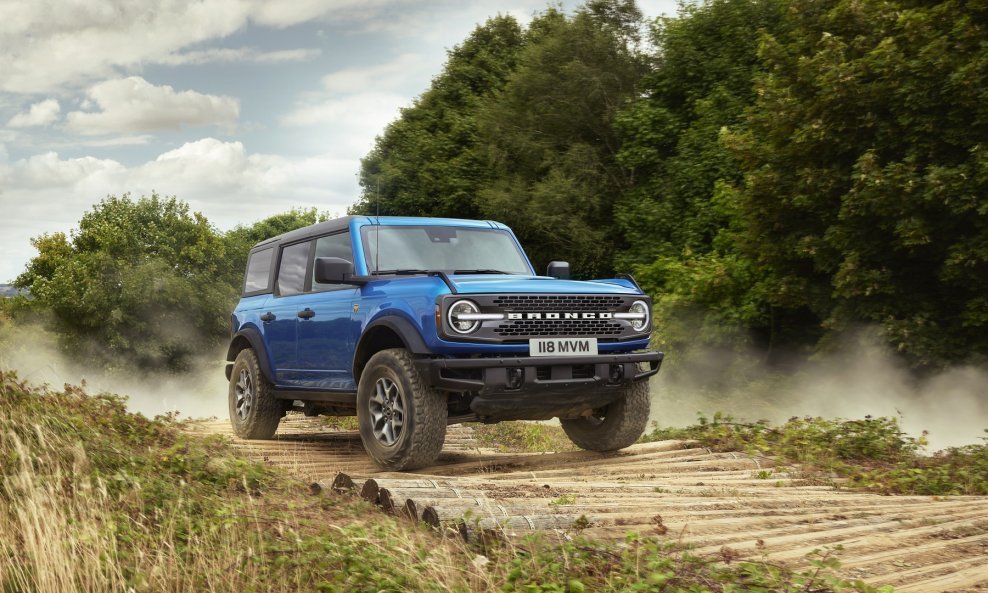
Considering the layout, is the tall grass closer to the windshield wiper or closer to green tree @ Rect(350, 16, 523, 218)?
the windshield wiper

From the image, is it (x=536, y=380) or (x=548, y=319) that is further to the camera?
(x=548, y=319)

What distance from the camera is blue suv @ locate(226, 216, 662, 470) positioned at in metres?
7.36

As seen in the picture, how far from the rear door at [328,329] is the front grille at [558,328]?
1.48 m

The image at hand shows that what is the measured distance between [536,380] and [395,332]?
1.18 m

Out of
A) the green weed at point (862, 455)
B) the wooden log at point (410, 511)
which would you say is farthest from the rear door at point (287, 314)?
the wooden log at point (410, 511)

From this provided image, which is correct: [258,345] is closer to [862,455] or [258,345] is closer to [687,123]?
[862,455]

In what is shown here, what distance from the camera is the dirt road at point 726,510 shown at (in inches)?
194

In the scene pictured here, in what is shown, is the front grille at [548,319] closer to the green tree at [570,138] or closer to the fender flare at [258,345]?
the fender flare at [258,345]

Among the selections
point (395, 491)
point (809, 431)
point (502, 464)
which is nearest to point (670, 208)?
point (809, 431)

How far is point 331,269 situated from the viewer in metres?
7.93

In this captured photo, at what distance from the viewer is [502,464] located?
8.59 meters

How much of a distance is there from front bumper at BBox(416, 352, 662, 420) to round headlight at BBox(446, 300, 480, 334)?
0.24 m

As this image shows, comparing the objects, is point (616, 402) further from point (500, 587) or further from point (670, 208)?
point (670, 208)

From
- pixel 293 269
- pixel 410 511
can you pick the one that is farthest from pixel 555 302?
pixel 293 269
